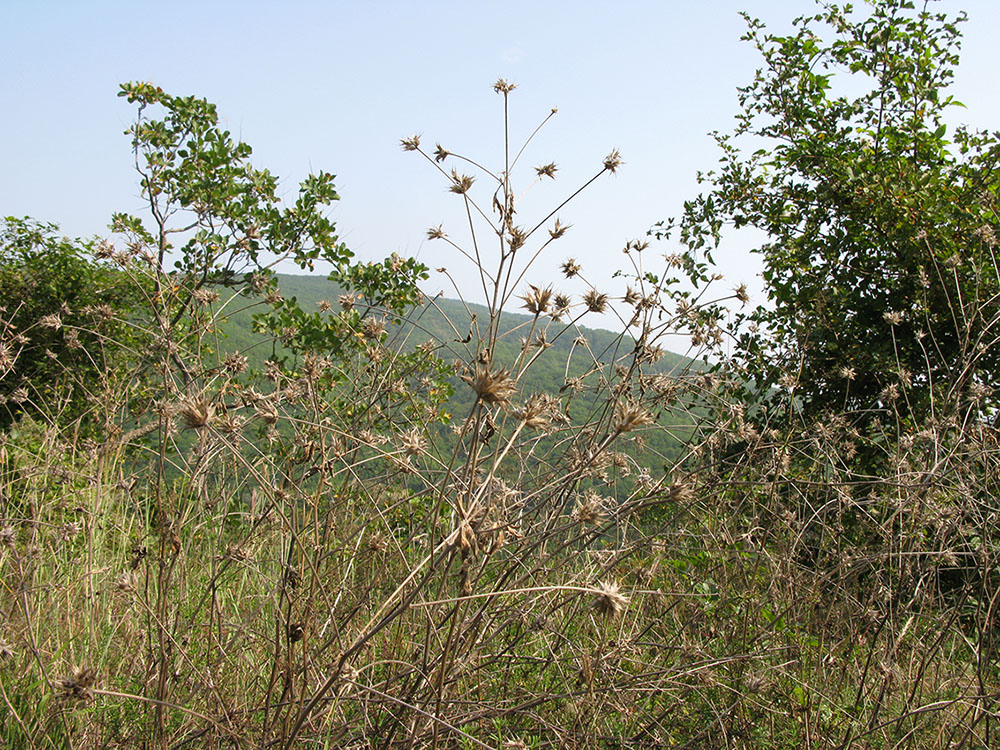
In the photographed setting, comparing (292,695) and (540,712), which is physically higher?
(292,695)

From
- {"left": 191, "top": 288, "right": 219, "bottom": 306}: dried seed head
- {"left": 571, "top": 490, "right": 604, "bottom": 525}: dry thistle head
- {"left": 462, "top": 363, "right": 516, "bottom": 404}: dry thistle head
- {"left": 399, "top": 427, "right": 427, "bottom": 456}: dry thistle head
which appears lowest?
{"left": 571, "top": 490, "right": 604, "bottom": 525}: dry thistle head

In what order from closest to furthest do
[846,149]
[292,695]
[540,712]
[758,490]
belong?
[292,695]
[540,712]
[758,490]
[846,149]

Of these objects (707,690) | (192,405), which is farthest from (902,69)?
(192,405)

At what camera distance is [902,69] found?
15.9 ft

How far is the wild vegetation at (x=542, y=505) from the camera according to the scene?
1.62 meters

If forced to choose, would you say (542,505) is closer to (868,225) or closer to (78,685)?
(78,685)

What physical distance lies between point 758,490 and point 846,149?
2.79 meters

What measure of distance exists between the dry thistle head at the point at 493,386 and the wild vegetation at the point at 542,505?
0.01 meters

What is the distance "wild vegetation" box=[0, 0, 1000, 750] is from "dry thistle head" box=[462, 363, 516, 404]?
1 cm

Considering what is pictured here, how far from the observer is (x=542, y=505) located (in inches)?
65.4

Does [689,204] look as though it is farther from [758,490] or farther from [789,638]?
[789,638]

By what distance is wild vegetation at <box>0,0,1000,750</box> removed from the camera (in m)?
1.62

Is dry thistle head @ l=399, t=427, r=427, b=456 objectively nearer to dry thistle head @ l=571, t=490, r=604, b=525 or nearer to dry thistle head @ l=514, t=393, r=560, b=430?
dry thistle head @ l=514, t=393, r=560, b=430

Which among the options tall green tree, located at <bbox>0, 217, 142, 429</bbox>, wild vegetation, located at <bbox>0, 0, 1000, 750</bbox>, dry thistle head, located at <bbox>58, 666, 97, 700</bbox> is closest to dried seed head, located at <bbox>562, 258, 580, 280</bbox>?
wild vegetation, located at <bbox>0, 0, 1000, 750</bbox>
